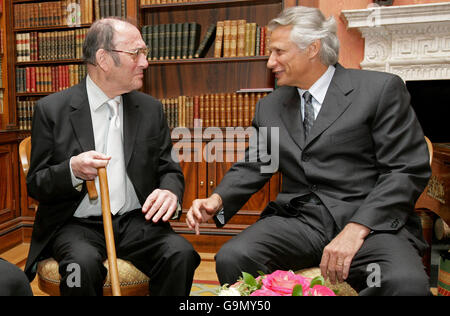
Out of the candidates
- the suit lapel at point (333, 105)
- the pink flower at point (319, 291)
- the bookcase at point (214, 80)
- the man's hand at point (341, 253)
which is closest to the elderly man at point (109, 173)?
the man's hand at point (341, 253)

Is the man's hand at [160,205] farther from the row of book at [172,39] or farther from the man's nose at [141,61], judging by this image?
the row of book at [172,39]

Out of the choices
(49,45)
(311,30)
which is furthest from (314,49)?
(49,45)

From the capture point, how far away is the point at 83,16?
323 centimetres

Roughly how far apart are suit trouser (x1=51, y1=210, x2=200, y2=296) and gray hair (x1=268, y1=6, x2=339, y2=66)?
955 millimetres

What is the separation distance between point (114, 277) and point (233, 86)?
2522 mm

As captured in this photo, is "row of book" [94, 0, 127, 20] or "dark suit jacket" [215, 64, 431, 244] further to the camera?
"row of book" [94, 0, 127, 20]

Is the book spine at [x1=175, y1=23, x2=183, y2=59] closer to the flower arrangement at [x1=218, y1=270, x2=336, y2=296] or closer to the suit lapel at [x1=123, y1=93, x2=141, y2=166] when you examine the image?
→ the suit lapel at [x1=123, y1=93, x2=141, y2=166]

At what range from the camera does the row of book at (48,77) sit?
131 inches

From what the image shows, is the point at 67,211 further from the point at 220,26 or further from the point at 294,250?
the point at 220,26

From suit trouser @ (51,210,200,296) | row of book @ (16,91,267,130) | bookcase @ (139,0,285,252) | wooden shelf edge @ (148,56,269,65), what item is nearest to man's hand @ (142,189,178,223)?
suit trouser @ (51,210,200,296)

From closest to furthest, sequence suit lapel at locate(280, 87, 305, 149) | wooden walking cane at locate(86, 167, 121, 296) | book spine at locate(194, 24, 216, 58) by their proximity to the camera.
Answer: wooden walking cane at locate(86, 167, 121, 296), suit lapel at locate(280, 87, 305, 149), book spine at locate(194, 24, 216, 58)

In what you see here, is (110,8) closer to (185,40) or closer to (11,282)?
(185,40)

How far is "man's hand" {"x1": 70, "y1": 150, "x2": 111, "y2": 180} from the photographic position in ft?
4.36

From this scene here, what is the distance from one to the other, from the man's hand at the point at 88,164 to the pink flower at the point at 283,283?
701mm
